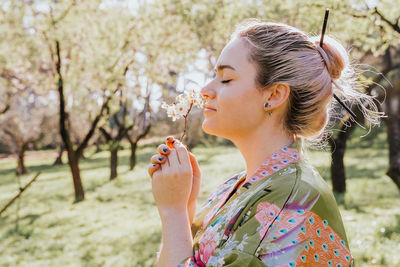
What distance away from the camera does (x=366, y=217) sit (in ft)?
26.6

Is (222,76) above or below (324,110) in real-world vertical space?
above

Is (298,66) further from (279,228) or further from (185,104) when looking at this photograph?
(279,228)

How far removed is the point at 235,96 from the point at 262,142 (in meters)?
0.28

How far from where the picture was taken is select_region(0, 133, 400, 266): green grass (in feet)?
22.9

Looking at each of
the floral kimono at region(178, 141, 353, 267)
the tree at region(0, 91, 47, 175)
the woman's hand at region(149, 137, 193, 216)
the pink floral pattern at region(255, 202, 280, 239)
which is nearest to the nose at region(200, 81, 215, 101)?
the woman's hand at region(149, 137, 193, 216)

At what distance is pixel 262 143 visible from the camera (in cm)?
197

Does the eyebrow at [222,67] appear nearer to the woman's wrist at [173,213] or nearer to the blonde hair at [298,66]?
the blonde hair at [298,66]

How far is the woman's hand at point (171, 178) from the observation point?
1.93m

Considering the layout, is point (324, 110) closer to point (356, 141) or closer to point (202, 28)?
point (202, 28)

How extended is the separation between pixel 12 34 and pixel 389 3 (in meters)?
10.6

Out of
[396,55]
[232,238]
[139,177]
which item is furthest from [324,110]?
[396,55]

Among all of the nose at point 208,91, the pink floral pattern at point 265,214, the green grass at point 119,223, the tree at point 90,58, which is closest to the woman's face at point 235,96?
the nose at point 208,91

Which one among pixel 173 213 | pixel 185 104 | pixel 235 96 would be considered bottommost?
pixel 173 213

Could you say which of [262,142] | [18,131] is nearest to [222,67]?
[262,142]
